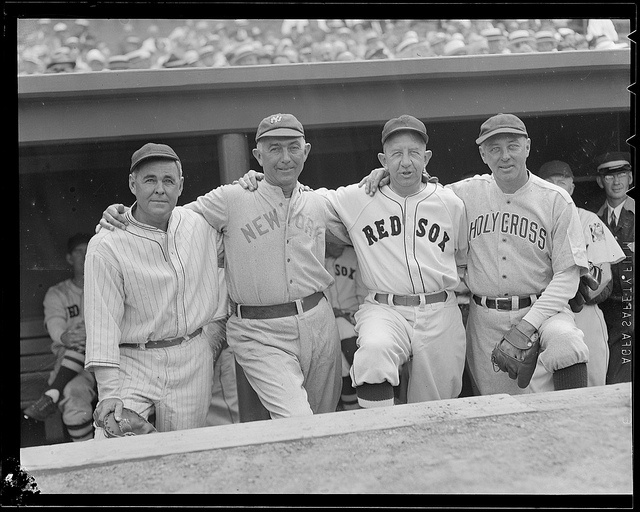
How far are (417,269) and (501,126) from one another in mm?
724

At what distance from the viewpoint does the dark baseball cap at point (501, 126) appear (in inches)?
112

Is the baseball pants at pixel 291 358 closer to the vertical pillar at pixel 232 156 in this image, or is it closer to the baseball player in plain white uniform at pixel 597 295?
the vertical pillar at pixel 232 156

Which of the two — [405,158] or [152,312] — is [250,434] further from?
[405,158]

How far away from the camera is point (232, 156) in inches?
121

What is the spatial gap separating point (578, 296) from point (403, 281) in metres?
0.80

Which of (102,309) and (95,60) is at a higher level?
(95,60)

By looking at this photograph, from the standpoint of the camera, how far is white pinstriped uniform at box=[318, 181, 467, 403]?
9.19 feet

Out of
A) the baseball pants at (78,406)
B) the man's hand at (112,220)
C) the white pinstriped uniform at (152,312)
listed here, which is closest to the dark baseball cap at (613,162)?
the white pinstriped uniform at (152,312)

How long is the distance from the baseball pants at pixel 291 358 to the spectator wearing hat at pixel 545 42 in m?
1.61

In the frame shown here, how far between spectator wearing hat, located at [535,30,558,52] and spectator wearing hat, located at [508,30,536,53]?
0.03 metres

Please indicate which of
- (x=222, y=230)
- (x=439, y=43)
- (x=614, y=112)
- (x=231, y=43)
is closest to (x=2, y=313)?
(x=222, y=230)

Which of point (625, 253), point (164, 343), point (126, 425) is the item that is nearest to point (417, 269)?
point (625, 253)

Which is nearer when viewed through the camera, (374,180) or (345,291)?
(374,180)

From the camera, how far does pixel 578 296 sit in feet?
9.59
